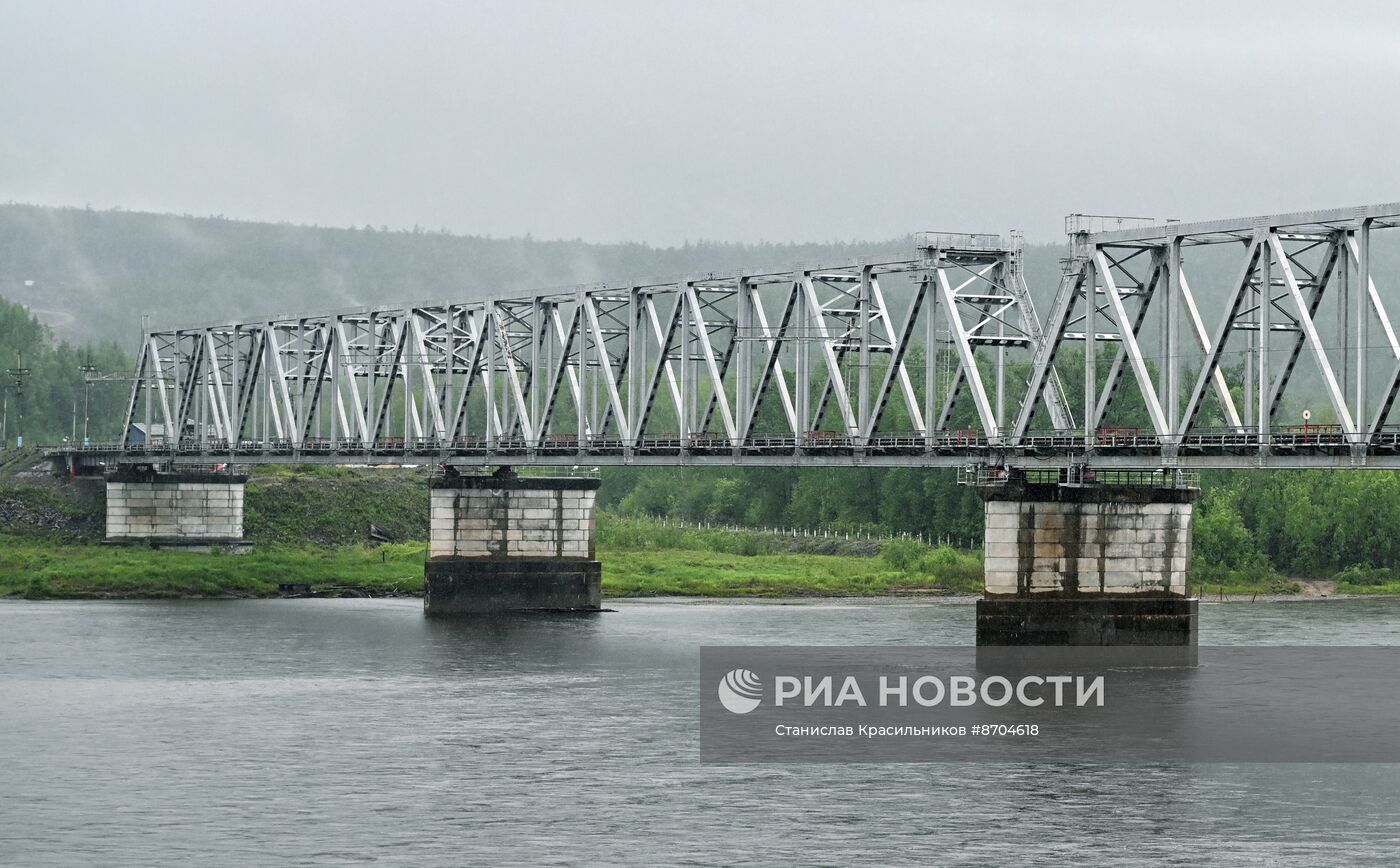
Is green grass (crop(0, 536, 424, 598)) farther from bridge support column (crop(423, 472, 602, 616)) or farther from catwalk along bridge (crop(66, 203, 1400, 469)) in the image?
bridge support column (crop(423, 472, 602, 616))

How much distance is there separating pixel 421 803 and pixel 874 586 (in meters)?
84.2

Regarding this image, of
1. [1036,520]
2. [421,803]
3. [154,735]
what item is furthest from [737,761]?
[1036,520]

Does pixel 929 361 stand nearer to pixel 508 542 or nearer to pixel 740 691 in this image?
pixel 740 691

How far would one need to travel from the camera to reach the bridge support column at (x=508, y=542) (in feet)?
363

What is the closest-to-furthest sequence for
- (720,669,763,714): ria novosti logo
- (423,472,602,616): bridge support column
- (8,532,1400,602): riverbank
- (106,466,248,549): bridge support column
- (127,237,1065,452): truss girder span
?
1. (720,669,763,714): ria novosti logo
2. (127,237,1065,452): truss girder span
3. (423,472,602,616): bridge support column
4. (8,532,1400,602): riverbank
5. (106,466,248,549): bridge support column

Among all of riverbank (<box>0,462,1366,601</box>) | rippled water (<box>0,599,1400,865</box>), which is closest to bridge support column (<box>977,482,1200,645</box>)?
rippled water (<box>0,599,1400,865</box>)

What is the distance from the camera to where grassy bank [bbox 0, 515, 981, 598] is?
128m

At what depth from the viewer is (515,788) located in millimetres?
53219

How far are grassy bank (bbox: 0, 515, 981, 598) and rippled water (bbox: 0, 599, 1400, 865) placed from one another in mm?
46082

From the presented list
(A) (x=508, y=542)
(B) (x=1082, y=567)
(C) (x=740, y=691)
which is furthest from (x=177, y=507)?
(B) (x=1082, y=567)

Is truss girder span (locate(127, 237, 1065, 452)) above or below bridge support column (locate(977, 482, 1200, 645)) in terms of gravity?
above

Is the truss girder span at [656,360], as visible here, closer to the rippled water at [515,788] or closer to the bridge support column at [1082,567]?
the bridge support column at [1082,567]

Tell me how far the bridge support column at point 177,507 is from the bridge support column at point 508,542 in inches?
1632

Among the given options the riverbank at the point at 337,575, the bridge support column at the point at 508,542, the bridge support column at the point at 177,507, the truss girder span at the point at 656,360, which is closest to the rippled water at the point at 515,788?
the truss girder span at the point at 656,360
